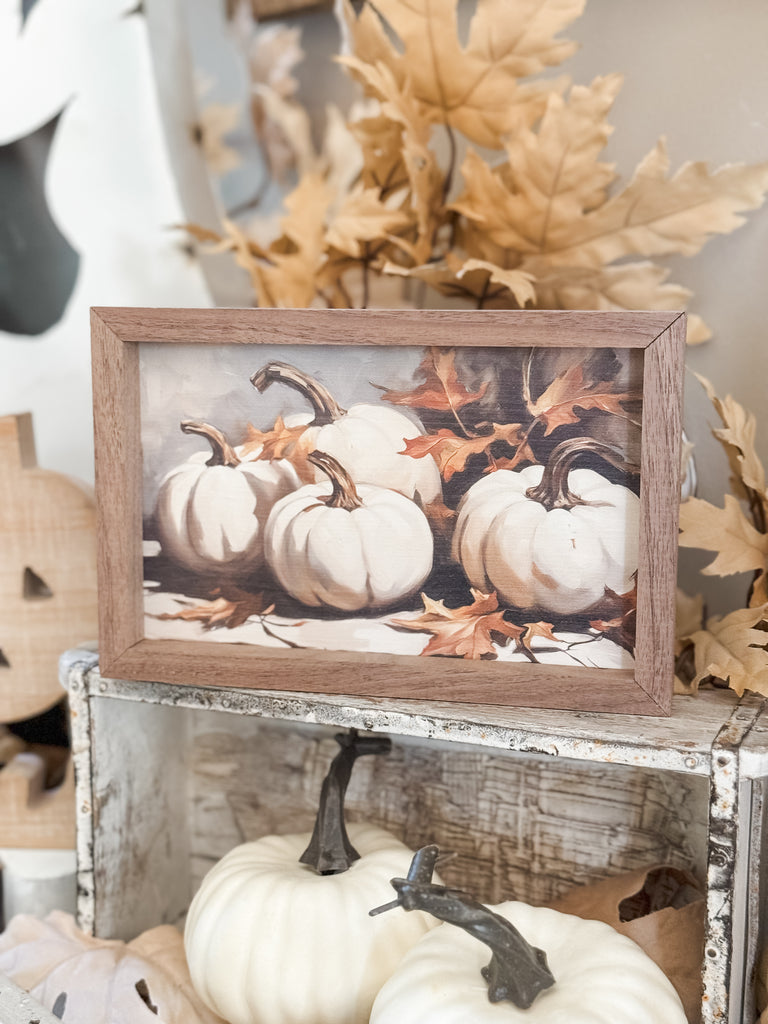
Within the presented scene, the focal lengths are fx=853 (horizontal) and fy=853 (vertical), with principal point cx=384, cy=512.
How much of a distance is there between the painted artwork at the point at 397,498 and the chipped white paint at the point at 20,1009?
285 mm

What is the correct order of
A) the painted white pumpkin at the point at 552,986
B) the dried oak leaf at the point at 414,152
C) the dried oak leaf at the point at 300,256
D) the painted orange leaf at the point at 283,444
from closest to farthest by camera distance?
the painted white pumpkin at the point at 552,986 < the painted orange leaf at the point at 283,444 < the dried oak leaf at the point at 414,152 < the dried oak leaf at the point at 300,256

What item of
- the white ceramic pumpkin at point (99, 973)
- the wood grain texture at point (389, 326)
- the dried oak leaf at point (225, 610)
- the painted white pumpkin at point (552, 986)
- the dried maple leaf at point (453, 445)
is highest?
the wood grain texture at point (389, 326)

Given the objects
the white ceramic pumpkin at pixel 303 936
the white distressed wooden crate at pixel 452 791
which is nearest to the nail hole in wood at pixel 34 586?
the white distressed wooden crate at pixel 452 791

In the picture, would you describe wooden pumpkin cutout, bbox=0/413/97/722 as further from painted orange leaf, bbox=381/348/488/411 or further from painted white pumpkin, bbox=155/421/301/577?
painted orange leaf, bbox=381/348/488/411

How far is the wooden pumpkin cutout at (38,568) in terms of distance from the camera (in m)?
0.82

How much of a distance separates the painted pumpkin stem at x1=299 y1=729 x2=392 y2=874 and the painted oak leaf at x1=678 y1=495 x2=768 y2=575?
32 cm

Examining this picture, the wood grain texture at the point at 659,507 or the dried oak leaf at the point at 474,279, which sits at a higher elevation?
the dried oak leaf at the point at 474,279

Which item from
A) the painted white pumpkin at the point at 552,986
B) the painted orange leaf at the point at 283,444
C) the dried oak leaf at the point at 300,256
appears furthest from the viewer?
the dried oak leaf at the point at 300,256

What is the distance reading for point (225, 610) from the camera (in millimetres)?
687

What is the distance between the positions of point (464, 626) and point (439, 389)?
0.18 meters

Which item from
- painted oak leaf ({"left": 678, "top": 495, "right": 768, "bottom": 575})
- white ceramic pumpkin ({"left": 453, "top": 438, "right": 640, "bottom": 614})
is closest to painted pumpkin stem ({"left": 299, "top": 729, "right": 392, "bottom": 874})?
white ceramic pumpkin ({"left": 453, "top": 438, "right": 640, "bottom": 614})

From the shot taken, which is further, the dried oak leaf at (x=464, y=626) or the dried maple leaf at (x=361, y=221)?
the dried maple leaf at (x=361, y=221)

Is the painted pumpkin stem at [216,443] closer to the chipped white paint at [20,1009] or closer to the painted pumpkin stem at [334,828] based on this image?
the painted pumpkin stem at [334,828]

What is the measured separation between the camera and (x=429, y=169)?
2.68ft
